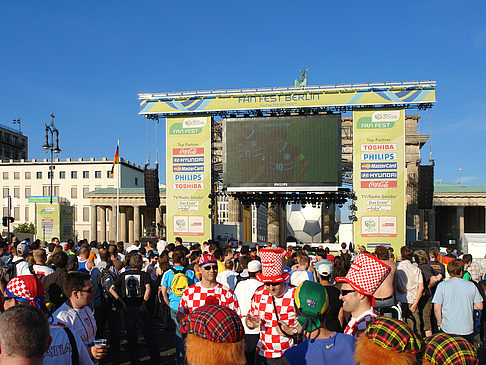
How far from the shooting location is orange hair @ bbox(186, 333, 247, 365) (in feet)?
9.37

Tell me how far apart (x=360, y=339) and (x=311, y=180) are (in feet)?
85.7

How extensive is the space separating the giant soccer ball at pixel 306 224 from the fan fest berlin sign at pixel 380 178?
145ft

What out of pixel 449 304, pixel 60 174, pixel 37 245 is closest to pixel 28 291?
pixel 449 304

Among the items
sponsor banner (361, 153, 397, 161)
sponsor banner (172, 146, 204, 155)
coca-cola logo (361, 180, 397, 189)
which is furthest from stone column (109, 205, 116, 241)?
sponsor banner (361, 153, 397, 161)

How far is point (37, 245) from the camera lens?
13.9 m

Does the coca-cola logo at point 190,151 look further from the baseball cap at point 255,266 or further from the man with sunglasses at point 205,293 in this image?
the man with sunglasses at point 205,293

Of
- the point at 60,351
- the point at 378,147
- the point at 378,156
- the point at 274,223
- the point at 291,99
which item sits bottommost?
the point at 274,223

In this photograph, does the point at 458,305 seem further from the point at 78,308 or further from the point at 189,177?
the point at 189,177

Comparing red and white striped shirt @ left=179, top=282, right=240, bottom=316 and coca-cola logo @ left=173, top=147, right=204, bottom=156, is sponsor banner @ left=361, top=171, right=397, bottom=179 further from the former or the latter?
red and white striped shirt @ left=179, top=282, right=240, bottom=316

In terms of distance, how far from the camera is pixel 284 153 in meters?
29.1

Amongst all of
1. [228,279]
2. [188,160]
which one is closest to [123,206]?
[188,160]

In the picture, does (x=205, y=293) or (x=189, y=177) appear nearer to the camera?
(x=205, y=293)

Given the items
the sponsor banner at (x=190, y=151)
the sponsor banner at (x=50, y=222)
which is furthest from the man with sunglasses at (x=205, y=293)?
the sponsor banner at (x=50, y=222)

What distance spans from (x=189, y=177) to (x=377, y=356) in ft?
96.3
